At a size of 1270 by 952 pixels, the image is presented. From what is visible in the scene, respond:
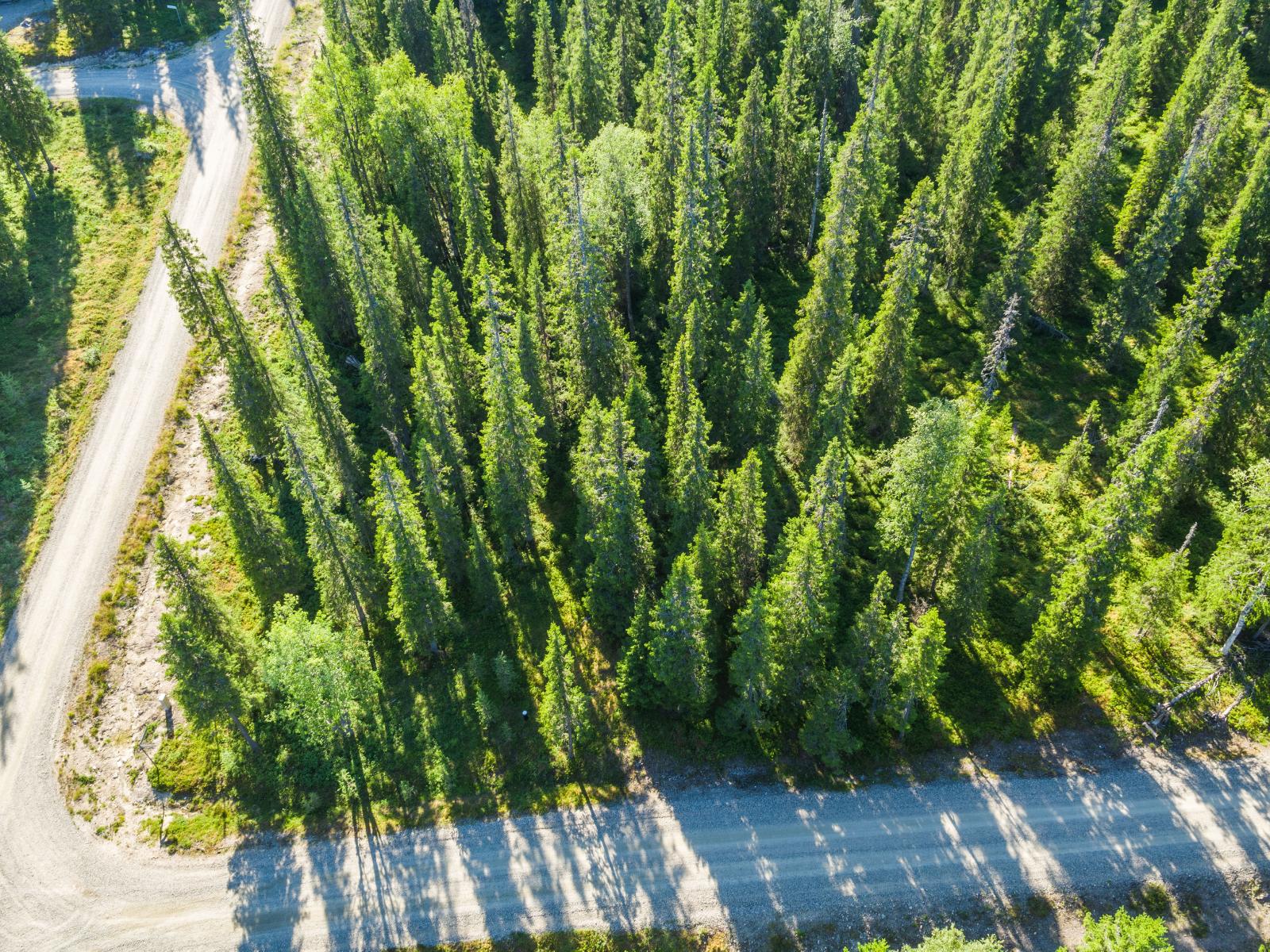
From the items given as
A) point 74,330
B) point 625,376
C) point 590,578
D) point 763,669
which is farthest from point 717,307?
point 74,330

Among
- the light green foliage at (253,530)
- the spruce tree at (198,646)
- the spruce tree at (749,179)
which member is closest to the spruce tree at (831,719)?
the spruce tree at (198,646)

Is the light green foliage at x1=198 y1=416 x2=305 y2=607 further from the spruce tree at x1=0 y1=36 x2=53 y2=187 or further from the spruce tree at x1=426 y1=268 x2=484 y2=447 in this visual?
the spruce tree at x1=0 y1=36 x2=53 y2=187

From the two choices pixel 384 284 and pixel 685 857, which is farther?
pixel 384 284

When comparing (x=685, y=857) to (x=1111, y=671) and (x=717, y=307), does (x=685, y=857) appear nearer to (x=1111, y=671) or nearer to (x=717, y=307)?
(x=1111, y=671)

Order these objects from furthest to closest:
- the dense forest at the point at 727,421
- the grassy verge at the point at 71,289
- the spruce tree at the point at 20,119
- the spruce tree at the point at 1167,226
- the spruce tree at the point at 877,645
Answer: the spruce tree at the point at 20,119, the grassy verge at the point at 71,289, the spruce tree at the point at 1167,226, the dense forest at the point at 727,421, the spruce tree at the point at 877,645

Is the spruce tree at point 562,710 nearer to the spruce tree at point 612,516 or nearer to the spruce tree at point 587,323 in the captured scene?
the spruce tree at point 612,516

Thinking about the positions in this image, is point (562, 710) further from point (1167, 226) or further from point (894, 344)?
point (1167, 226)
